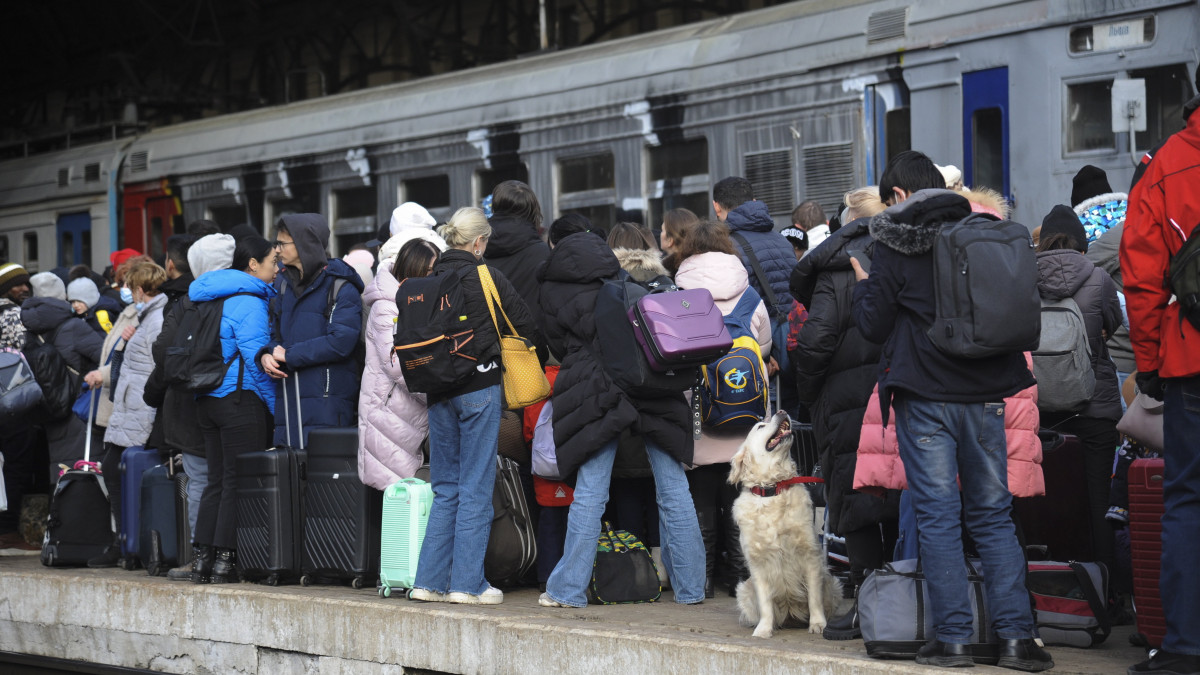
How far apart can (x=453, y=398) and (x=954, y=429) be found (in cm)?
242

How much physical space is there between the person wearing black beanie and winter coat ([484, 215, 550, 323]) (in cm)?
236

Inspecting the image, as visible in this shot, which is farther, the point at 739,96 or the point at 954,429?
the point at 739,96

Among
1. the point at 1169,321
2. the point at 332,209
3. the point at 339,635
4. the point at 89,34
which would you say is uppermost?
the point at 89,34

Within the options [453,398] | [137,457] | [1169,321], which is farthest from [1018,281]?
[137,457]

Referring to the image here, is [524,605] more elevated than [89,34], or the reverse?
[89,34]

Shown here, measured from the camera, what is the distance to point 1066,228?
21.6 ft

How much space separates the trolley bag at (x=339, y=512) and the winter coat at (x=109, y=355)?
2151 mm

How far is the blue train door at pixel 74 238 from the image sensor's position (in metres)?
17.6

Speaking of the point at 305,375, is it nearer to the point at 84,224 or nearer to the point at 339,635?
the point at 339,635

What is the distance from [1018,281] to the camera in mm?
4719

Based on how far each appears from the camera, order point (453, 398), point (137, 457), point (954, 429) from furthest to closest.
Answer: point (137, 457), point (453, 398), point (954, 429)

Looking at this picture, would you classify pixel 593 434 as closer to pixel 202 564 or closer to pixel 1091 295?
pixel 1091 295

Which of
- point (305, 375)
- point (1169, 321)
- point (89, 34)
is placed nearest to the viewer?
point (1169, 321)

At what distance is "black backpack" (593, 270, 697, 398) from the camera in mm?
6285
